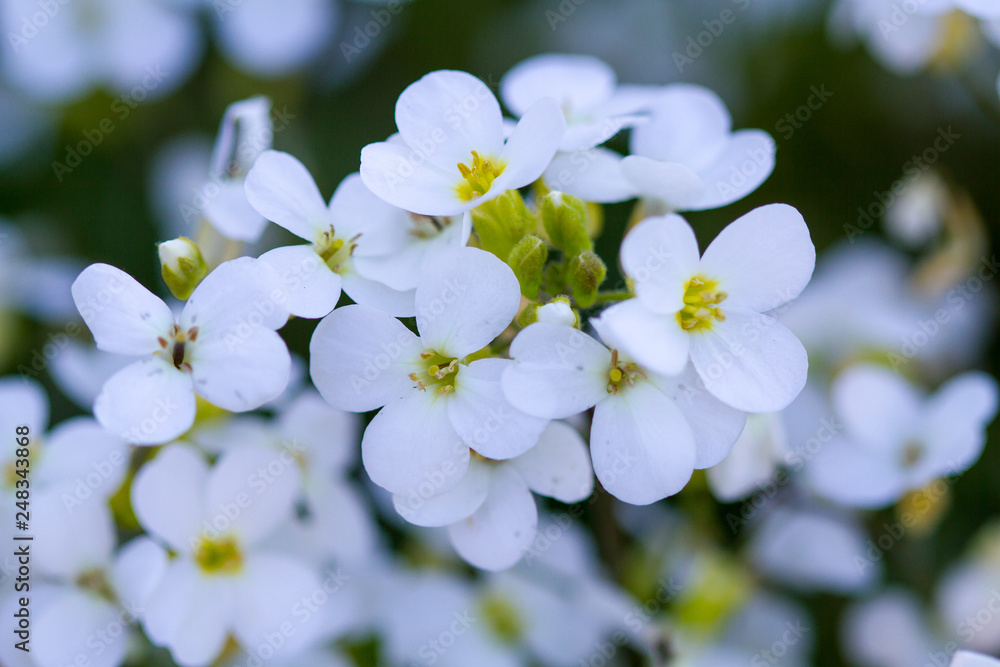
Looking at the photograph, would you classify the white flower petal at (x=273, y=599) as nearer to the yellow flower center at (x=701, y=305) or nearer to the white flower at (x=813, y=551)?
the yellow flower center at (x=701, y=305)

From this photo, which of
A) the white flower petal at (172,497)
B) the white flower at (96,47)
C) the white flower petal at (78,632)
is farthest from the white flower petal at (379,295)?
the white flower at (96,47)

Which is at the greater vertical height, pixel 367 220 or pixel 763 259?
pixel 763 259

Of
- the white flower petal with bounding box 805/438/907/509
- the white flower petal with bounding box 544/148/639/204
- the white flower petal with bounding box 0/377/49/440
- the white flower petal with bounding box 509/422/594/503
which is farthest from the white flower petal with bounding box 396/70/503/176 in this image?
the white flower petal with bounding box 805/438/907/509

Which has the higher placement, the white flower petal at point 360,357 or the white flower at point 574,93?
the white flower at point 574,93

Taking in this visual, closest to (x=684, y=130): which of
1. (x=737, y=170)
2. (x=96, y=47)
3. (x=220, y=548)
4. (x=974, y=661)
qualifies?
(x=737, y=170)

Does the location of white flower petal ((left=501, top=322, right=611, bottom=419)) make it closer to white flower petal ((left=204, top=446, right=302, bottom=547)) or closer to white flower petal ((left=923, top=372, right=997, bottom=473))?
white flower petal ((left=204, top=446, right=302, bottom=547))

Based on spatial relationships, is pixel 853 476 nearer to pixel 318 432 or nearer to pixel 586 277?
pixel 586 277

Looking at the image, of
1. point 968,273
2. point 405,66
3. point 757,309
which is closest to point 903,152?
point 968,273
